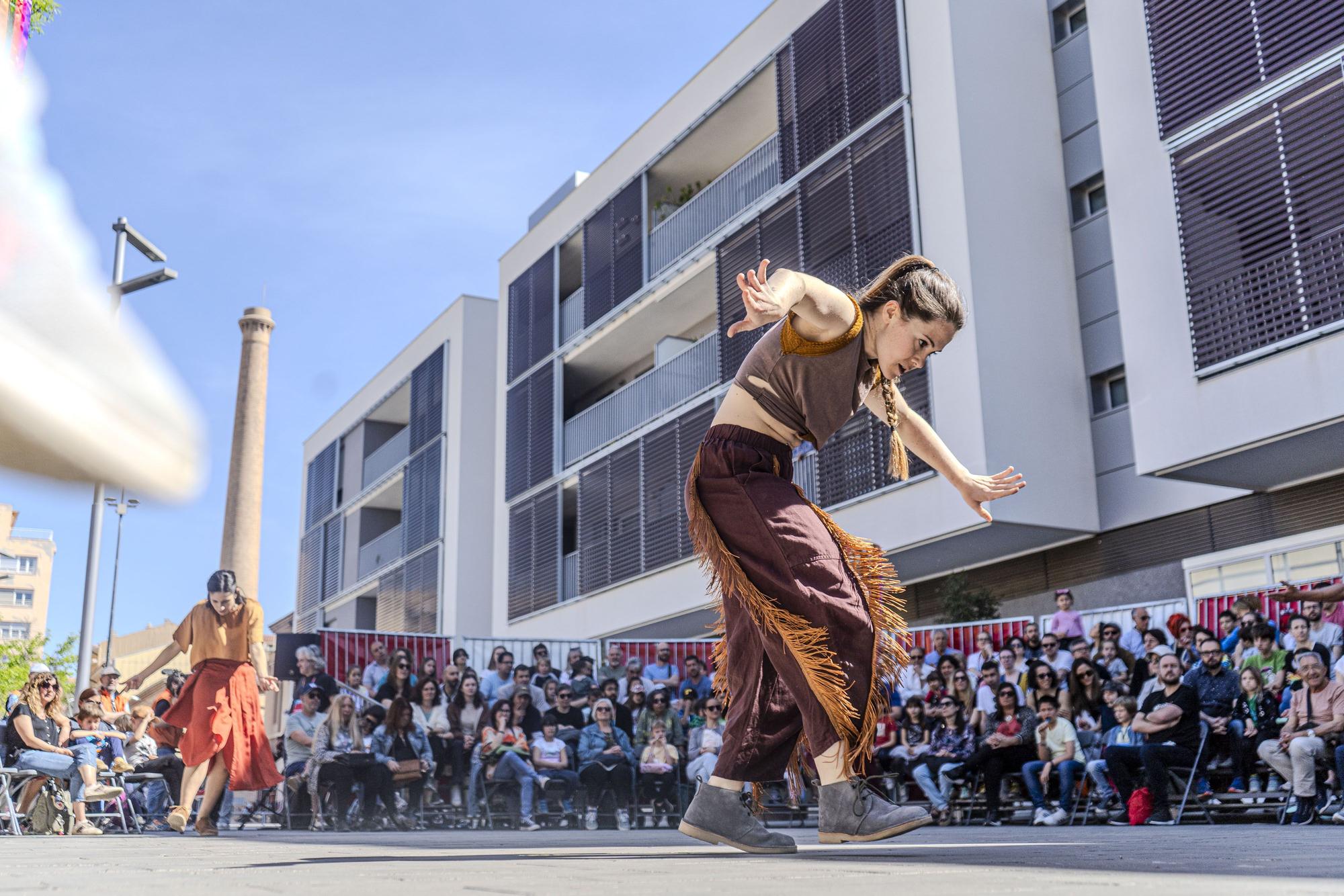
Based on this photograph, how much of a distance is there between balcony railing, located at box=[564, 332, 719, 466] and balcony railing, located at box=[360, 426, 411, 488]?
29.6ft

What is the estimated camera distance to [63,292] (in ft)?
3.13

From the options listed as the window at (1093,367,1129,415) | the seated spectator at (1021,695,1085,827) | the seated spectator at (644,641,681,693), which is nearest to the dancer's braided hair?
the seated spectator at (1021,695,1085,827)

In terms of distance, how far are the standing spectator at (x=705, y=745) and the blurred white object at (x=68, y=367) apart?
38.6ft

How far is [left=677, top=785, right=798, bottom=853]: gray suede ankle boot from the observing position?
405 centimetres

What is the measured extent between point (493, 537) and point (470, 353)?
4566 mm

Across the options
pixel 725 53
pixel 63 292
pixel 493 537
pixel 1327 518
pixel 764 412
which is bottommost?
pixel 63 292

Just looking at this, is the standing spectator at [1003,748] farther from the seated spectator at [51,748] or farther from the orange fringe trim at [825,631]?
the seated spectator at [51,748]

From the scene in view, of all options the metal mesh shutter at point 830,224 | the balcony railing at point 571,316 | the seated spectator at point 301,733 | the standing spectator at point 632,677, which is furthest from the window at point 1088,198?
the seated spectator at point 301,733

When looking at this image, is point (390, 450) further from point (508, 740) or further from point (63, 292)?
point (63, 292)

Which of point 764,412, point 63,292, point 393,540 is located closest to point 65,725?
point 764,412

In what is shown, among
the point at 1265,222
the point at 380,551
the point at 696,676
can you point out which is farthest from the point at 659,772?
the point at 380,551

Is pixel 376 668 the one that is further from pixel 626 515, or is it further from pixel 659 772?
pixel 626 515

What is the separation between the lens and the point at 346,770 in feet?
39.6

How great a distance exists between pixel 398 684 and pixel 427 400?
65.9ft
